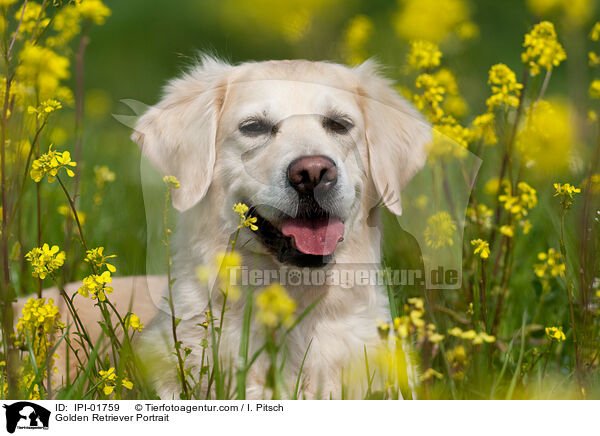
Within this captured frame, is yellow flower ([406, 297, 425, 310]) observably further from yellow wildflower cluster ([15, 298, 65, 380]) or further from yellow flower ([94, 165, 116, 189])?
yellow flower ([94, 165, 116, 189])

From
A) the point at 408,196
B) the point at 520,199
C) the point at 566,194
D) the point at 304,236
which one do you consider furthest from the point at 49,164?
the point at 520,199

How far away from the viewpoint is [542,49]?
2699 millimetres

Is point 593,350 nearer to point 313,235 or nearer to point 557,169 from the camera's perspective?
point 557,169

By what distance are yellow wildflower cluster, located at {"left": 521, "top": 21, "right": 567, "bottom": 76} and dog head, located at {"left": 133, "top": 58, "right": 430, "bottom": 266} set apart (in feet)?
1.76

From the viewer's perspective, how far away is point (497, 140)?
2840 millimetres

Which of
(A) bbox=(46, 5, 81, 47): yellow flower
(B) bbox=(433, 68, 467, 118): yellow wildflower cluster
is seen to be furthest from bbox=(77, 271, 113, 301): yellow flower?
(B) bbox=(433, 68, 467, 118): yellow wildflower cluster

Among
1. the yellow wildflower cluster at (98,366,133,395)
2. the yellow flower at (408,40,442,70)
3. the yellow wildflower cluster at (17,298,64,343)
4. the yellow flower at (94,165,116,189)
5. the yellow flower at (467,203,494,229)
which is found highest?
the yellow flower at (408,40,442,70)

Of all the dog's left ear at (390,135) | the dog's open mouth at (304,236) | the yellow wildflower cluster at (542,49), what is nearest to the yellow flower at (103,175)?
the dog's open mouth at (304,236)

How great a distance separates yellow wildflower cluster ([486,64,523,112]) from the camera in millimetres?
2689

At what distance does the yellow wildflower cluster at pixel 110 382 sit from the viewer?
7.37ft

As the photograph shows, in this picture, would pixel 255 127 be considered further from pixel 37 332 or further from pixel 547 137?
pixel 547 137

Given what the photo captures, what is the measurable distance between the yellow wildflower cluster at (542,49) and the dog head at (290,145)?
54 cm

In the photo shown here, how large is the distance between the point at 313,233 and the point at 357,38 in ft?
2.48
